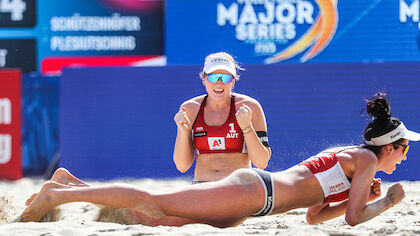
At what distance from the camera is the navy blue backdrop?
7.71m

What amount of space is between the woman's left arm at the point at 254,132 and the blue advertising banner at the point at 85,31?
6.97 meters

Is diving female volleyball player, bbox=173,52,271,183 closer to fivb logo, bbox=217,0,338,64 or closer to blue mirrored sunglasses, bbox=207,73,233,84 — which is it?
blue mirrored sunglasses, bbox=207,73,233,84

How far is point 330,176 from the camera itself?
3840 mm

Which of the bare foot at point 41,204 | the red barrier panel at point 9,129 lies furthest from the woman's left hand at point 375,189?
the red barrier panel at point 9,129

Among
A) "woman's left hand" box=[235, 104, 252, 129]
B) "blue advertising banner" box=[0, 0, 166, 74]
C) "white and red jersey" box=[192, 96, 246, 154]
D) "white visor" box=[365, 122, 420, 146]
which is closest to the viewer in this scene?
"white visor" box=[365, 122, 420, 146]

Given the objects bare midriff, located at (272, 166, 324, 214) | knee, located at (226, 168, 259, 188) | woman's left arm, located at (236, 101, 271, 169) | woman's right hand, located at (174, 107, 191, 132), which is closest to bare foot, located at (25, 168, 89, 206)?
woman's right hand, located at (174, 107, 191, 132)

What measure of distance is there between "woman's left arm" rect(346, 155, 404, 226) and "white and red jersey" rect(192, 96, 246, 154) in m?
1.01

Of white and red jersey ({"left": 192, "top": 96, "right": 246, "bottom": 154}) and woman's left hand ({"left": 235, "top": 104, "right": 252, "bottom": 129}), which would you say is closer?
woman's left hand ({"left": 235, "top": 104, "right": 252, "bottom": 129})

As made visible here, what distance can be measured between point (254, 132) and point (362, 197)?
93 centimetres

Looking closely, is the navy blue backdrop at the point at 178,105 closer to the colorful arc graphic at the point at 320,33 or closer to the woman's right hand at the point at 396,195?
the colorful arc graphic at the point at 320,33

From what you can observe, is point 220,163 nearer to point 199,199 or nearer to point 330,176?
point 199,199

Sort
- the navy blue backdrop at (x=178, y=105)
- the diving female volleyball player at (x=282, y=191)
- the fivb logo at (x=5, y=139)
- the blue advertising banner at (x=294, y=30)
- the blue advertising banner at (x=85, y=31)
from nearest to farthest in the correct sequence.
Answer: the diving female volleyball player at (x=282, y=191), the navy blue backdrop at (x=178, y=105), the fivb logo at (x=5, y=139), the blue advertising banner at (x=294, y=30), the blue advertising banner at (x=85, y=31)

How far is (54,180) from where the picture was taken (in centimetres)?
411

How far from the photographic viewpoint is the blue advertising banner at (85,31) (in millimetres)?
11328
